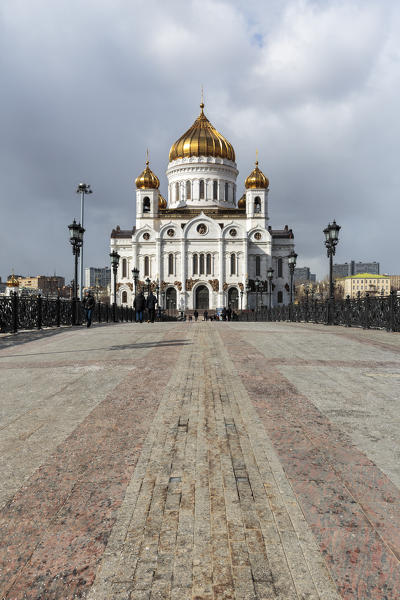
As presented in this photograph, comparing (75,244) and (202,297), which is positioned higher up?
(75,244)

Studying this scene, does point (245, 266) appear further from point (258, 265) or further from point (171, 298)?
point (171, 298)

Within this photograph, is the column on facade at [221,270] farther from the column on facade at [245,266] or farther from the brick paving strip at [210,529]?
the brick paving strip at [210,529]

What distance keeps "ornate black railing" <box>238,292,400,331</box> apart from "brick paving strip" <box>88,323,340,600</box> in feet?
39.2

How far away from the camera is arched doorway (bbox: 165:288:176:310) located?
61.2 meters

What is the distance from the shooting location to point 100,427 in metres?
3.40

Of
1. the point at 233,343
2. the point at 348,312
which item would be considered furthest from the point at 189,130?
the point at 233,343

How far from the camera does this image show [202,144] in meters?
64.7

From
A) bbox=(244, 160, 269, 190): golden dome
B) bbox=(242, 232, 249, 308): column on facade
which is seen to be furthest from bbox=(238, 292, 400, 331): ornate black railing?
bbox=(244, 160, 269, 190): golden dome

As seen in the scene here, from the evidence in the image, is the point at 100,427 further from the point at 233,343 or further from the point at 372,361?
the point at 233,343

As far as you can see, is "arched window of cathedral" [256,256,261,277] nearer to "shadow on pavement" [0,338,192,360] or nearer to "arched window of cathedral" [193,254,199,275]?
"arched window of cathedral" [193,254,199,275]

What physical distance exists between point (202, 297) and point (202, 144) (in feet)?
→ 79.6

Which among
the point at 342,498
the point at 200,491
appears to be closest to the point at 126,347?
the point at 200,491

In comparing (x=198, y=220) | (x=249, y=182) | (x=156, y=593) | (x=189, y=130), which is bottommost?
(x=156, y=593)

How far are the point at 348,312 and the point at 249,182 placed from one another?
5040 centimetres
